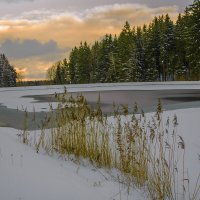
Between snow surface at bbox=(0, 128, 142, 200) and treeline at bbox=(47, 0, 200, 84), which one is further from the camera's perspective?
treeline at bbox=(47, 0, 200, 84)

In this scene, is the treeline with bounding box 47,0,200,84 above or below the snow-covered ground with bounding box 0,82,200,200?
above

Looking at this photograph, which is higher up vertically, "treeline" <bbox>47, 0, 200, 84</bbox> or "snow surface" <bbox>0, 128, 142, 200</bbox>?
"treeline" <bbox>47, 0, 200, 84</bbox>

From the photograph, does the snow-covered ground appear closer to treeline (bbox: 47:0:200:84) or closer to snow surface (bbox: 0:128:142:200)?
snow surface (bbox: 0:128:142:200)

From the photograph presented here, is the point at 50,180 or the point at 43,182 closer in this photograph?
the point at 43,182

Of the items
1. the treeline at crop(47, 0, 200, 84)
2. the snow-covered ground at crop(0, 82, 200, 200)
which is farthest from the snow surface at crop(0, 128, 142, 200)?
the treeline at crop(47, 0, 200, 84)

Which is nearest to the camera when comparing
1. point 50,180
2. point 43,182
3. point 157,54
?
point 43,182

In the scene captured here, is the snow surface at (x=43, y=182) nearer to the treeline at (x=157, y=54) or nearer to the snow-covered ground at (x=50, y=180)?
the snow-covered ground at (x=50, y=180)

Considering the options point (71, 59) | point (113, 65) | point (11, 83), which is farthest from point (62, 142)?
point (71, 59)

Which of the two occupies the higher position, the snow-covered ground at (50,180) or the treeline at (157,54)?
the treeline at (157,54)

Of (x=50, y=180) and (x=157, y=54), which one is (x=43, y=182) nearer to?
(x=50, y=180)

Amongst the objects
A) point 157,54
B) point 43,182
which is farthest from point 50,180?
point 157,54

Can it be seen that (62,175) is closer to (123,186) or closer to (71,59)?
(123,186)

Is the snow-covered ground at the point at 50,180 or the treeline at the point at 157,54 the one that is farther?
the treeline at the point at 157,54

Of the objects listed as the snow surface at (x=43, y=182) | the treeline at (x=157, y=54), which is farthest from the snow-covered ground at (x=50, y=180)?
the treeline at (x=157, y=54)
